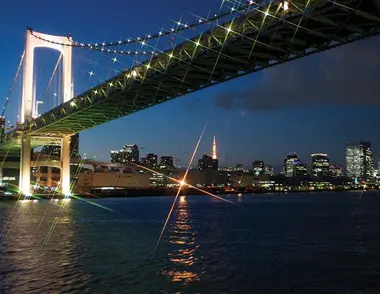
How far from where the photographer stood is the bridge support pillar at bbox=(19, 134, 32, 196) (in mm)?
68044

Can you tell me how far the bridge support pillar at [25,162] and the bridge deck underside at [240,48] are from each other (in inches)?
915

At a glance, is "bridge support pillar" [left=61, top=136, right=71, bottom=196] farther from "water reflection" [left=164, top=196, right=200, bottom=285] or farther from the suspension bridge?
"water reflection" [left=164, top=196, right=200, bottom=285]

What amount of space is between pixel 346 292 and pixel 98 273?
689cm

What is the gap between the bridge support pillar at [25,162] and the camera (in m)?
68.0

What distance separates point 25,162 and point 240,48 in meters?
49.5

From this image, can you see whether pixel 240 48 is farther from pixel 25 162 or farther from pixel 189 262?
pixel 25 162

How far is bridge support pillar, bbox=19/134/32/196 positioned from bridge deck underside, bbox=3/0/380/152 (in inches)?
915

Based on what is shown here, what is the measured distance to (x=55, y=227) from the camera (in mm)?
30094

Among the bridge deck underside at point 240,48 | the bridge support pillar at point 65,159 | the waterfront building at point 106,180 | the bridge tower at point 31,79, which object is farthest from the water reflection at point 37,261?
the waterfront building at point 106,180

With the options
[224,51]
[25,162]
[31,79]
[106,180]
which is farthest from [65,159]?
[106,180]

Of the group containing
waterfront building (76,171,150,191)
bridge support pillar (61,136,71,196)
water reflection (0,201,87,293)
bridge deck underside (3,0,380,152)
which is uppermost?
bridge deck underside (3,0,380,152)

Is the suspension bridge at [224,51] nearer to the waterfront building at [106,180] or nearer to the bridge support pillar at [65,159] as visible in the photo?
the bridge support pillar at [65,159]

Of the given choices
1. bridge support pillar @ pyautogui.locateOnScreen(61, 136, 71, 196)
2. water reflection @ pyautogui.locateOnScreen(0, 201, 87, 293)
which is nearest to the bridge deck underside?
water reflection @ pyautogui.locateOnScreen(0, 201, 87, 293)

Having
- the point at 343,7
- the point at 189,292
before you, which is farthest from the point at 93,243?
the point at 343,7
